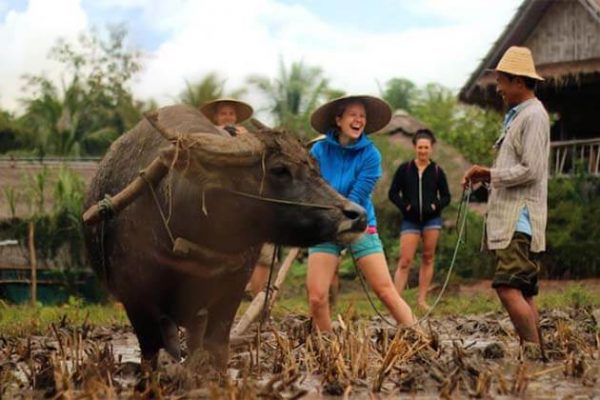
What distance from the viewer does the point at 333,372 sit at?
5328mm

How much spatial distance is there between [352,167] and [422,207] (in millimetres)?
4394

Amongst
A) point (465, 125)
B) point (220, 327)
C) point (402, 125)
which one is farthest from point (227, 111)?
point (465, 125)

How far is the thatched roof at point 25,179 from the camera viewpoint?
1773 centimetres

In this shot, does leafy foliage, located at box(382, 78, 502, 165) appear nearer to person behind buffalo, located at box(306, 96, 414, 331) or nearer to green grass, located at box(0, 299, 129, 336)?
green grass, located at box(0, 299, 129, 336)

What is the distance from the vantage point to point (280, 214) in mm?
5172

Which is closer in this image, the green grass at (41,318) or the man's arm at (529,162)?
the man's arm at (529,162)

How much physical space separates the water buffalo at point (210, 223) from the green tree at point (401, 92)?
4705 cm

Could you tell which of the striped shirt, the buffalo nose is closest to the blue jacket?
the striped shirt

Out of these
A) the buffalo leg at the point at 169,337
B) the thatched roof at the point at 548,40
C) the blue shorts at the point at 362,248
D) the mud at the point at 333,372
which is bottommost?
the mud at the point at 333,372

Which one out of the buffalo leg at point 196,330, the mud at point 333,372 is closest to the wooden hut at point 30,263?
the mud at point 333,372

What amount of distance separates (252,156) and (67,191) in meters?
11.9

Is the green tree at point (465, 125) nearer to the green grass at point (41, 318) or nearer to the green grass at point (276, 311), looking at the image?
the green grass at point (276, 311)

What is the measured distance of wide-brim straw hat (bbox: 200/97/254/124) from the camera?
9.11 meters

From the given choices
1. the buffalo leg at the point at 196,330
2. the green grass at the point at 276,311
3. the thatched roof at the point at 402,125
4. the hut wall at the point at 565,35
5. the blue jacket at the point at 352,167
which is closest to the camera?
the buffalo leg at the point at 196,330
